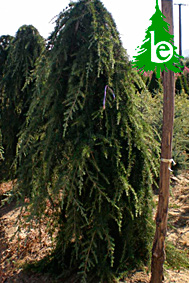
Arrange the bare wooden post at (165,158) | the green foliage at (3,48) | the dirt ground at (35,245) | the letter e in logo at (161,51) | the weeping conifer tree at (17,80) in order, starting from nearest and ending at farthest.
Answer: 1. the letter e in logo at (161,51)
2. the bare wooden post at (165,158)
3. the dirt ground at (35,245)
4. the weeping conifer tree at (17,80)
5. the green foliage at (3,48)

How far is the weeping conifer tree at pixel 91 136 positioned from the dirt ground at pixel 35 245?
17.7 inches

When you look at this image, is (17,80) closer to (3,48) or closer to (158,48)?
(3,48)

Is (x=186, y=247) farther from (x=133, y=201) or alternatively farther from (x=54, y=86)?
(x=54, y=86)

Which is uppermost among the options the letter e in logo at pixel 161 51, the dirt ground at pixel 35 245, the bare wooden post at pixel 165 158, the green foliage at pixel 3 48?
the green foliage at pixel 3 48

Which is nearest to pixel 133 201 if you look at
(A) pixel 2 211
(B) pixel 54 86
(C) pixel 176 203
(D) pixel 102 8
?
(B) pixel 54 86

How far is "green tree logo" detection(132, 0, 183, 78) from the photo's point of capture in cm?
168

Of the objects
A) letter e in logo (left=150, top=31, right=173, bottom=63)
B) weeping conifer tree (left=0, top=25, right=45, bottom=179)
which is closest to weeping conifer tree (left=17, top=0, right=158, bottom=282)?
letter e in logo (left=150, top=31, right=173, bottom=63)

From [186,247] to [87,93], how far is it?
2365 millimetres

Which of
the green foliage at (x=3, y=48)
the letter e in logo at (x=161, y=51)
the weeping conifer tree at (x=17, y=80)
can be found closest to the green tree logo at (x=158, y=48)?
the letter e in logo at (x=161, y=51)

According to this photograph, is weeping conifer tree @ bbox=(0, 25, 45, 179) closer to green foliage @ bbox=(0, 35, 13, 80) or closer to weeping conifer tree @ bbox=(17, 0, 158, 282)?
green foliage @ bbox=(0, 35, 13, 80)

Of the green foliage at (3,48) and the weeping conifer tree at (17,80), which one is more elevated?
the green foliage at (3,48)

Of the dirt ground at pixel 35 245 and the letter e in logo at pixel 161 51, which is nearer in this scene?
the letter e in logo at pixel 161 51

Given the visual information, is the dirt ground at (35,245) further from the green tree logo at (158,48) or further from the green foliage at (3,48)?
the green foliage at (3,48)

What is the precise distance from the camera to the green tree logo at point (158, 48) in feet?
5.53
